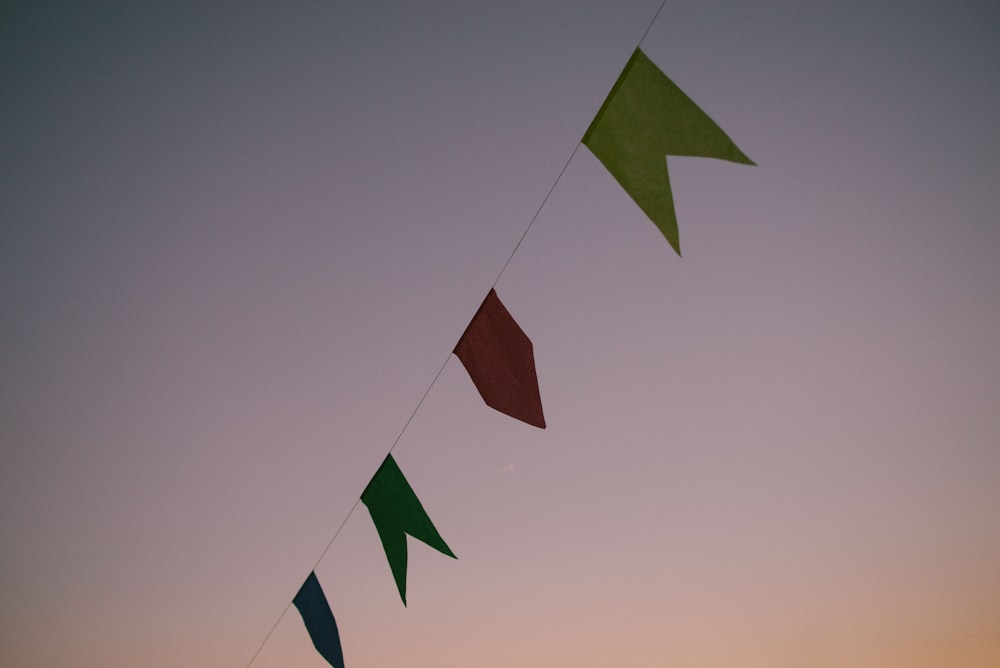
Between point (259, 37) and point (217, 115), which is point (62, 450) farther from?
point (259, 37)

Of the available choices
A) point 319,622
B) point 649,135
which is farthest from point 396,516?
point 649,135

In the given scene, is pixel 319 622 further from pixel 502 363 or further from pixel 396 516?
pixel 502 363

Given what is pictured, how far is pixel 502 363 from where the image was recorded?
1457 mm

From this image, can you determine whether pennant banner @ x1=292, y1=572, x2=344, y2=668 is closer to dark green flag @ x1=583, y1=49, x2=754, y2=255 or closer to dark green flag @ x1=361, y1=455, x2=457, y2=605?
dark green flag @ x1=361, y1=455, x2=457, y2=605

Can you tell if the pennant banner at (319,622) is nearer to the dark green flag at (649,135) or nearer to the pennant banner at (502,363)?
the pennant banner at (502,363)

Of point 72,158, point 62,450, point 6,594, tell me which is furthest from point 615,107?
point 6,594

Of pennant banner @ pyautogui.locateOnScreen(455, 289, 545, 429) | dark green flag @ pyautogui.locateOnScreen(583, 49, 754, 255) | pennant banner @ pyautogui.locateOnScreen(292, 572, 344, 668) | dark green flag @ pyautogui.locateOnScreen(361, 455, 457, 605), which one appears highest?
dark green flag @ pyautogui.locateOnScreen(583, 49, 754, 255)

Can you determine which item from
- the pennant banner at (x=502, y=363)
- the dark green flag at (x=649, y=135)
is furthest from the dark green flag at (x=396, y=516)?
the dark green flag at (x=649, y=135)

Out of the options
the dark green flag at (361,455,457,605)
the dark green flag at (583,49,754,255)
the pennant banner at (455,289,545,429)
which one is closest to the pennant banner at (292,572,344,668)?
the dark green flag at (361,455,457,605)

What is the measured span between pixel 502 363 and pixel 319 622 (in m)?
1.00

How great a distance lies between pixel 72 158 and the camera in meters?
2.34

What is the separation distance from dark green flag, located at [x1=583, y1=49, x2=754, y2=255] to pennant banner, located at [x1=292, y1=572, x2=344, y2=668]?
138 cm

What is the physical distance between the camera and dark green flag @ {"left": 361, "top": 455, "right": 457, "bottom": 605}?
1.60 meters

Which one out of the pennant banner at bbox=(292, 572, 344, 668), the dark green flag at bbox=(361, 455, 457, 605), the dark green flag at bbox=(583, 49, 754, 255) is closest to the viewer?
the dark green flag at bbox=(583, 49, 754, 255)
